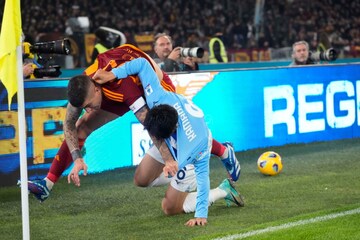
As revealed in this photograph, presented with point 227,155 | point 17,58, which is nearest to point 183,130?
point 227,155

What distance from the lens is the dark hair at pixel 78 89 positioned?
23.8 feet

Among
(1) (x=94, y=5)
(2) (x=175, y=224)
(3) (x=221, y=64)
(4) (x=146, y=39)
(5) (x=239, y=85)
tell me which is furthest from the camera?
(1) (x=94, y=5)

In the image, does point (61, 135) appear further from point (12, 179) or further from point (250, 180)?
point (250, 180)

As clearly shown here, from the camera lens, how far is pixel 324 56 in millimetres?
14305

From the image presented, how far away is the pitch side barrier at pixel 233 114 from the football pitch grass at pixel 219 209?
0.37 m

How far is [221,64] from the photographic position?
1839 centimetres

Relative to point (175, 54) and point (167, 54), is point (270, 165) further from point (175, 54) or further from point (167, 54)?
point (167, 54)

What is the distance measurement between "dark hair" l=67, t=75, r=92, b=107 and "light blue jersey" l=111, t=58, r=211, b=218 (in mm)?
318

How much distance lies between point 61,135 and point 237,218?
3.19 metres

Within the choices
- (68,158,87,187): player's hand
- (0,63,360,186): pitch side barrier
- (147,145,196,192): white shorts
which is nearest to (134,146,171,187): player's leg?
(147,145,196,192): white shorts

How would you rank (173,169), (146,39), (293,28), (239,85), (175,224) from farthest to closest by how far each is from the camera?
(293,28) → (146,39) → (239,85) → (175,224) → (173,169)

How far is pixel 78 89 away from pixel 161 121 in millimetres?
794

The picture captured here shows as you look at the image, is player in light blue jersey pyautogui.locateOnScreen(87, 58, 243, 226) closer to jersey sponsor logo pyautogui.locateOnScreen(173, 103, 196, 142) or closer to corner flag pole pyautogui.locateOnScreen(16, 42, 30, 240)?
jersey sponsor logo pyautogui.locateOnScreen(173, 103, 196, 142)

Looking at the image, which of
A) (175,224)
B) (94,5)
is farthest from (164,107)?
(94,5)
